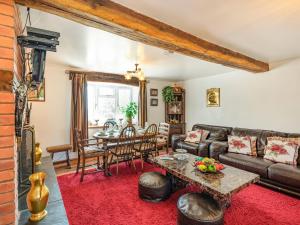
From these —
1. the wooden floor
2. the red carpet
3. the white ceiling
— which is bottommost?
the red carpet

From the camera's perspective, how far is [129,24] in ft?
6.06

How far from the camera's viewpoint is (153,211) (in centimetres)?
223

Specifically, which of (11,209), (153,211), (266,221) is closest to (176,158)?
(153,211)

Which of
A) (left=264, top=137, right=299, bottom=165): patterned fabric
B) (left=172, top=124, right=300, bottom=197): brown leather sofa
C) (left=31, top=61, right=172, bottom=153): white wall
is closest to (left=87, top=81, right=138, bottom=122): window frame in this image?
(left=31, top=61, right=172, bottom=153): white wall

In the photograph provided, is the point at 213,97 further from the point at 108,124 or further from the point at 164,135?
the point at 108,124

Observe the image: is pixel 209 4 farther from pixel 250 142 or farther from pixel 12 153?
pixel 250 142

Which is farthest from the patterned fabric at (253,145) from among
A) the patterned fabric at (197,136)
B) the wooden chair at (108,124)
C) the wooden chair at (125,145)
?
the wooden chair at (108,124)

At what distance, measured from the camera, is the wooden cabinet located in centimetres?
571

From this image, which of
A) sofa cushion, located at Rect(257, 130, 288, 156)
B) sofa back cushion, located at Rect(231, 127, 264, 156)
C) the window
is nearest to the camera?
sofa cushion, located at Rect(257, 130, 288, 156)

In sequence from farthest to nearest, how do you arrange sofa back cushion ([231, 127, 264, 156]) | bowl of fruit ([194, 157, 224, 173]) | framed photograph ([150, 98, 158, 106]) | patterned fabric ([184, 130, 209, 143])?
framed photograph ([150, 98, 158, 106]) → patterned fabric ([184, 130, 209, 143]) → sofa back cushion ([231, 127, 264, 156]) → bowl of fruit ([194, 157, 224, 173])

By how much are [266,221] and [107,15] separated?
2.84 meters

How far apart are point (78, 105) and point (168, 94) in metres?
2.73

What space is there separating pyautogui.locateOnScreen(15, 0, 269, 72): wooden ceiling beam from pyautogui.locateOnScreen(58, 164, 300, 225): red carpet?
2136 millimetres

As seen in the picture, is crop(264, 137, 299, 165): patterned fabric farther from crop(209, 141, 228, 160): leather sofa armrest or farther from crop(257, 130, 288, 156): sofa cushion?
crop(209, 141, 228, 160): leather sofa armrest
